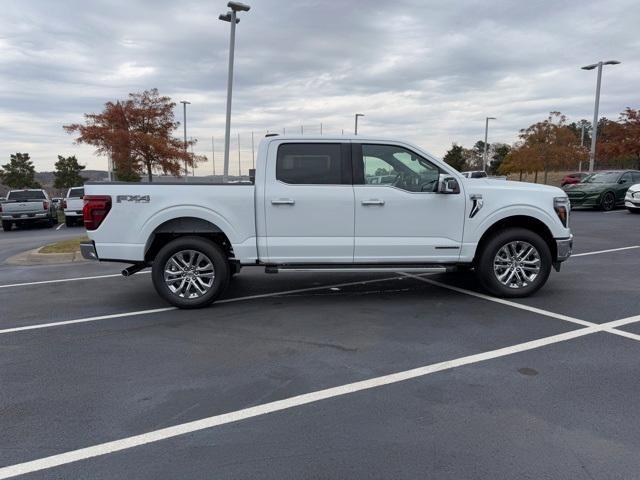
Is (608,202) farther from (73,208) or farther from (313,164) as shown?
(73,208)

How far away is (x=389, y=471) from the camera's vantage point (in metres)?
2.81

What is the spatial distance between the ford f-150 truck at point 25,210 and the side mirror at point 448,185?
21210 millimetres

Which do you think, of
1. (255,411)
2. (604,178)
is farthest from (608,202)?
(255,411)

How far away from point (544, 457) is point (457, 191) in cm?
373

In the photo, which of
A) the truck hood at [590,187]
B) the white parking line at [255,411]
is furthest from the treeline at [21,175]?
the white parking line at [255,411]

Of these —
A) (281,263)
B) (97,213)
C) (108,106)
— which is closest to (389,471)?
(281,263)

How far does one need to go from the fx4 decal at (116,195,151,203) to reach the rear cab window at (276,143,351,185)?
62.3 inches

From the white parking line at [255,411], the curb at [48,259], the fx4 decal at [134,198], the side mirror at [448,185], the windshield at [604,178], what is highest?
the windshield at [604,178]

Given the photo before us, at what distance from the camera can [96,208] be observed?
19.5 feet

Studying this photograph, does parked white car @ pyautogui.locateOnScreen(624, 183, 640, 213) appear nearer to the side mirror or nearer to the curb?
the side mirror

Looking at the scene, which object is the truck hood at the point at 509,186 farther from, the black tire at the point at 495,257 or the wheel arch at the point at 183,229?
the wheel arch at the point at 183,229

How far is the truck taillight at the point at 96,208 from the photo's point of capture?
5941mm

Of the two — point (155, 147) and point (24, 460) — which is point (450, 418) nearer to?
point (24, 460)

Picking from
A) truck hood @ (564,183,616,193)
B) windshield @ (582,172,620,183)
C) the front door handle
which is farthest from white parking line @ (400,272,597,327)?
windshield @ (582,172,620,183)
